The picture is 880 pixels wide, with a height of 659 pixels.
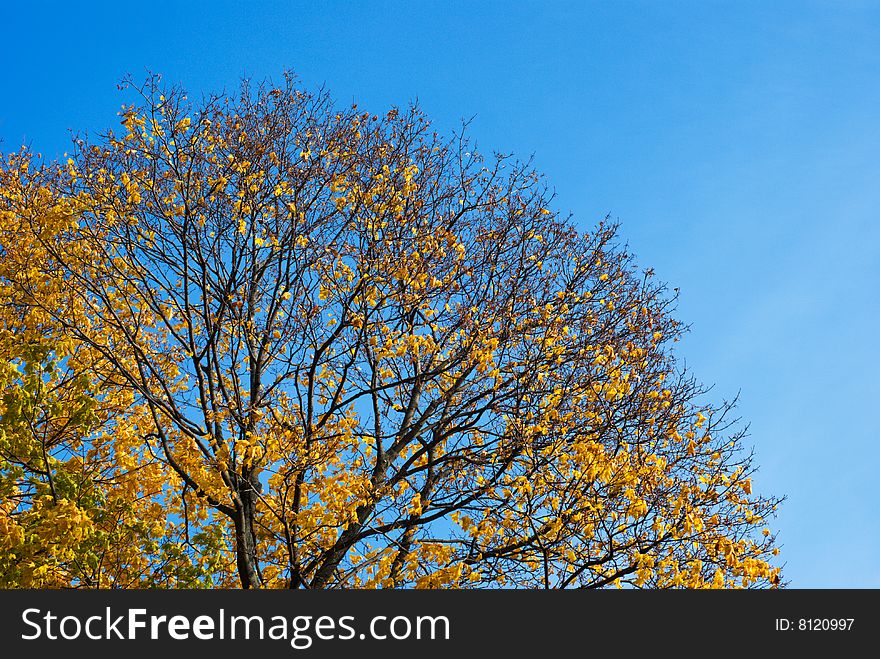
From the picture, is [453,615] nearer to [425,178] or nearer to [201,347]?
[201,347]

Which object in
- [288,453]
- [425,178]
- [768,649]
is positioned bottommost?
[768,649]

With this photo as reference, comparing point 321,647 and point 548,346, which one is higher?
point 548,346

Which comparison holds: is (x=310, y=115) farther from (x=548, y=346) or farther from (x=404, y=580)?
(x=404, y=580)

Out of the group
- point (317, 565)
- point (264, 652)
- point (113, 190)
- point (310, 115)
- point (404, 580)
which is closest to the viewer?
point (264, 652)

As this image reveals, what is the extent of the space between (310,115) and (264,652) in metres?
9.14

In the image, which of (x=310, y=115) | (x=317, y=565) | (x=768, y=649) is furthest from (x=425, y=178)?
(x=768, y=649)

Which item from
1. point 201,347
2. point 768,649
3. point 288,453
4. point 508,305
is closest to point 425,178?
point 508,305

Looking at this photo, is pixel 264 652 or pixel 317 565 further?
pixel 317 565

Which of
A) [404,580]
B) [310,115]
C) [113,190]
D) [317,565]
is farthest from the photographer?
[310,115]

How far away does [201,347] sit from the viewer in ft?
41.5

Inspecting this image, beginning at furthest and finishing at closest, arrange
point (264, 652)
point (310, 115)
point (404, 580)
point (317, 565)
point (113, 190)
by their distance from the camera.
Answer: point (310, 115), point (113, 190), point (317, 565), point (404, 580), point (264, 652)

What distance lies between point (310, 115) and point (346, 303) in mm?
3512

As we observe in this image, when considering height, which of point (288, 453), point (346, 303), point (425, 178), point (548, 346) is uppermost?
point (425, 178)

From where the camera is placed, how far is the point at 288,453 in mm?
10500
